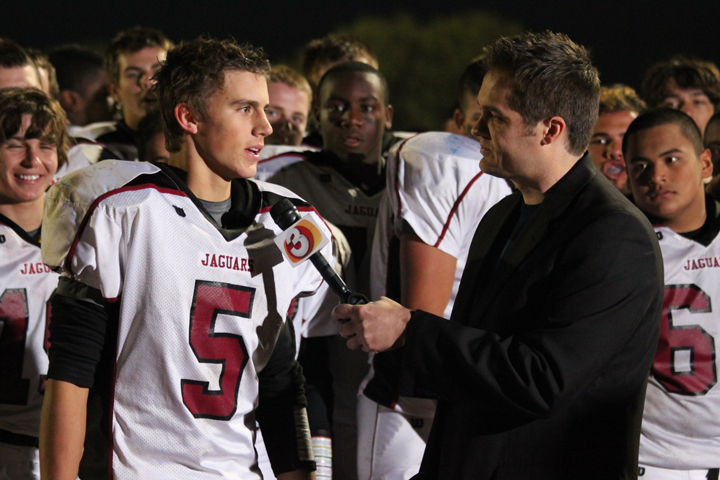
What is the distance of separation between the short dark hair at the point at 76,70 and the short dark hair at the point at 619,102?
116 inches

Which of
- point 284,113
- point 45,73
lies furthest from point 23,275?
point 284,113

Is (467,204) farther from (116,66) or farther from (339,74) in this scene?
(116,66)

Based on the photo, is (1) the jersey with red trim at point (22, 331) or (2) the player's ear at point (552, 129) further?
(1) the jersey with red trim at point (22, 331)

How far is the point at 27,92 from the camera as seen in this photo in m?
2.77

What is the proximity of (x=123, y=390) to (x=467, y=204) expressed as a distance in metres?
1.24

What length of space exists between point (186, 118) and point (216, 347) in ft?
1.95

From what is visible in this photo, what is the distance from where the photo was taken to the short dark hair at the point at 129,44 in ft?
13.2

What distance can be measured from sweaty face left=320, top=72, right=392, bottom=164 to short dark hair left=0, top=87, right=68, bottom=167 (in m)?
1.01

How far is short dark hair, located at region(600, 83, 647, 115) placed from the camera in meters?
3.66

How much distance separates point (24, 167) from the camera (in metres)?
2.64

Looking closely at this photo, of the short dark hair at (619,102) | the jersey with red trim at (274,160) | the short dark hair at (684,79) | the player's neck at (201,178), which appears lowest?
the player's neck at (201,178)

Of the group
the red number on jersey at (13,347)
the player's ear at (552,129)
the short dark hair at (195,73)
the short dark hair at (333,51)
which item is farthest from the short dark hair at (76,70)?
the player's ear at (552,129)

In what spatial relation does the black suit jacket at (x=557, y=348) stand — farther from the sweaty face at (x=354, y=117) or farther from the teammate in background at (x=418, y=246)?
the sweaty face at (x=354, y=117)

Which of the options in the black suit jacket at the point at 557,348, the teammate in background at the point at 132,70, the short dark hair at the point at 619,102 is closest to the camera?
the black suit jacket at the point at 557,348
